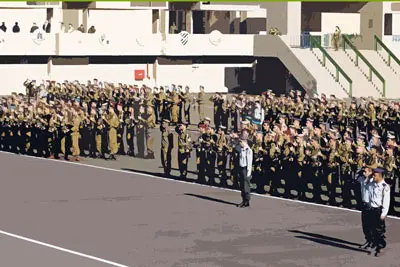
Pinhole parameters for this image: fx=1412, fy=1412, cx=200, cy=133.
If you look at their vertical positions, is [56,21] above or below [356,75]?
above

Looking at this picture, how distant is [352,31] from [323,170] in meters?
52.8

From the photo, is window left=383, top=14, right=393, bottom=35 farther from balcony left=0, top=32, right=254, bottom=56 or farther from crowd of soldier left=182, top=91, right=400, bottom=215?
crowd of soldier left=182, top=91, right=400, bottom=215

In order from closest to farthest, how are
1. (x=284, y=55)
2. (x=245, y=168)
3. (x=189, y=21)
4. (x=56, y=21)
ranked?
(x=245, y=168) → (x=284, y=55) → (x=56, y=21) → (x=189, y=21)

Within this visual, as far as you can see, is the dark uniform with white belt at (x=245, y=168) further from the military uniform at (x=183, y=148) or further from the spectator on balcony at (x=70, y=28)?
the spectator on balcony at (x=70, y=28)

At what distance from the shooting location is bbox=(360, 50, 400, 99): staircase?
7762 centimetres

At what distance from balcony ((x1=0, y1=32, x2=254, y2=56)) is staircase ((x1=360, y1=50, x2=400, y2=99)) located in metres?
6.87

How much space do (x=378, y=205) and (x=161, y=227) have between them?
228 inches

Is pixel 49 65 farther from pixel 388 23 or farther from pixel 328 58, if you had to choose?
pixel 388 23

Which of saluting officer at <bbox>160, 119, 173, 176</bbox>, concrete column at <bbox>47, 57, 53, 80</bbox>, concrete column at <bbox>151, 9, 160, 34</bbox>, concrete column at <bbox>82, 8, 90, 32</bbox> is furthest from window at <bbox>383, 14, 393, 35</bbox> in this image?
saluting officer at <bbox>160, 119, 173, 176</bbox>

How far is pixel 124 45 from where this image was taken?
77.2 meters

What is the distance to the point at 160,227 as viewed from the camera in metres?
30.7

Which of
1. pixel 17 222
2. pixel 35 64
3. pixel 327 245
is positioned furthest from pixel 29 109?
pixel 35 64

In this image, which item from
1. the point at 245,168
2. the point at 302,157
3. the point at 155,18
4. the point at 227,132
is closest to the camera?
the point at 245,168

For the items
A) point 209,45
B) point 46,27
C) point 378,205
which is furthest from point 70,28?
point 378,205
